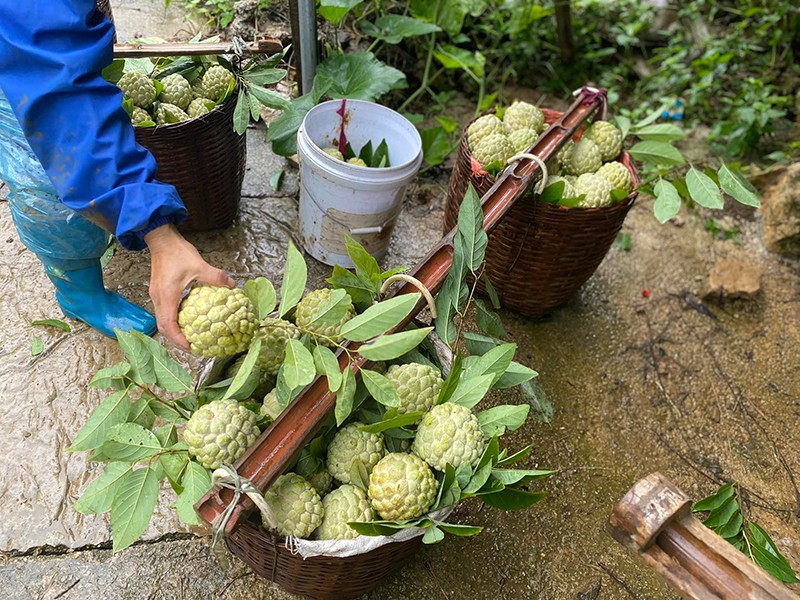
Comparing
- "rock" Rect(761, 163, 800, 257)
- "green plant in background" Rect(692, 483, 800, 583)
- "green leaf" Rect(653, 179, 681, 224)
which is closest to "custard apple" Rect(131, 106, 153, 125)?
"green leaf" Rect(653, 179, 681, 224)

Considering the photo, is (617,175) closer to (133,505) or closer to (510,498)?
(510,498)

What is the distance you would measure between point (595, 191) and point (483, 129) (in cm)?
45

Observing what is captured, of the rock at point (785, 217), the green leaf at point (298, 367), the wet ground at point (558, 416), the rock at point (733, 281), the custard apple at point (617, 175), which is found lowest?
the wet ground at point (558, 416)

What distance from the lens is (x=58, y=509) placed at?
1.63m

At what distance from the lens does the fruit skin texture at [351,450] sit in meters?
1.32

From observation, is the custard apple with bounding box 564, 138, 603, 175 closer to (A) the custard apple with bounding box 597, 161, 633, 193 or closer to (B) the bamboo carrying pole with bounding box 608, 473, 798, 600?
(A) the custard apple with bounding box 597, 161, 633, 193

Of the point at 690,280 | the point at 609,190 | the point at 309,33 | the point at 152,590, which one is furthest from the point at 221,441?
the point at 690,280

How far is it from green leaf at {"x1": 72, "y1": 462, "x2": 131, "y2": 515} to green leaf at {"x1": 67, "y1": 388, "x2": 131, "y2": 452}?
91 millimetres

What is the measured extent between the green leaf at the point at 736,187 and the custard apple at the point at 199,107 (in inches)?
66.8

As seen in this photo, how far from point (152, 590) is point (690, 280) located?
2.38 meters

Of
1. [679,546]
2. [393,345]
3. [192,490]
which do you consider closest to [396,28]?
[393,345]

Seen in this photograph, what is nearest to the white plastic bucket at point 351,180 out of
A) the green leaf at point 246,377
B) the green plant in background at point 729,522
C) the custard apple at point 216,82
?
the custard apple at point 216,82

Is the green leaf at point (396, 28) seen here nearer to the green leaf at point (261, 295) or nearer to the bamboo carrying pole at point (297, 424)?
the bamboo carrying pole at point (297, 424)

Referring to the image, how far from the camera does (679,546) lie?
0.98 meters
